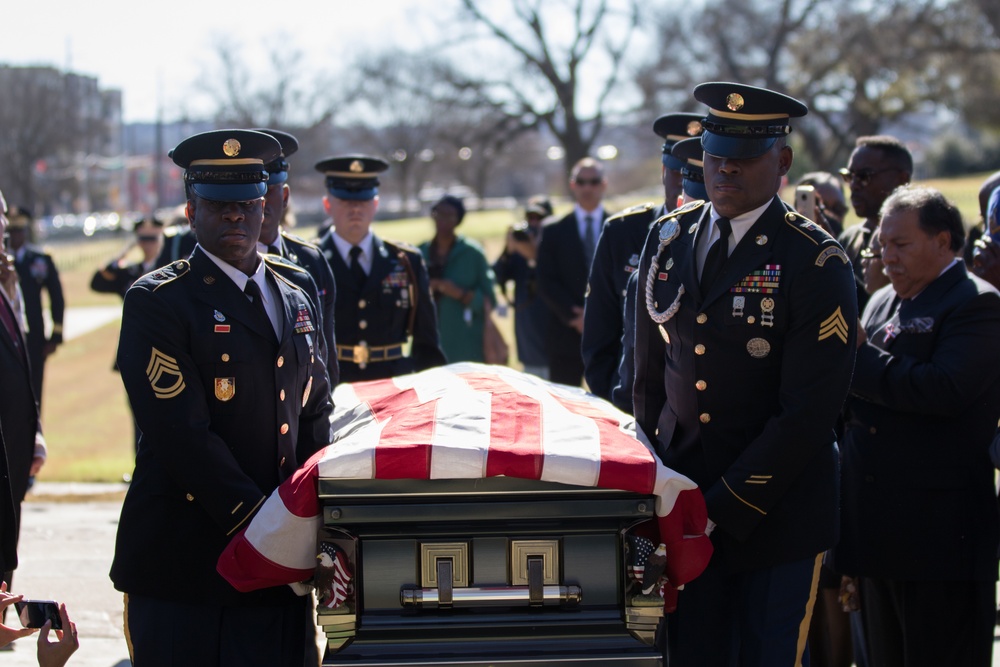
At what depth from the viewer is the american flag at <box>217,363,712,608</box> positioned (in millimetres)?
2777

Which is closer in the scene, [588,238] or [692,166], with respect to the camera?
[692,166]

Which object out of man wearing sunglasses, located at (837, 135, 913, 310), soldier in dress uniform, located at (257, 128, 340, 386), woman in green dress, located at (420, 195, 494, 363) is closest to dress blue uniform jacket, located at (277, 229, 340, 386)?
soldier in dress uniform, located at (257, 128, 340, 386)

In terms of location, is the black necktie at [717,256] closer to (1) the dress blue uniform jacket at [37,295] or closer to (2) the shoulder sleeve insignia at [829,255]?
(2) the shoulder sleeve insignia at [829,255]

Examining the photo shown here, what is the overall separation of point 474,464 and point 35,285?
765cm

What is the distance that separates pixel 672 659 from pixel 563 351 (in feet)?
16.9

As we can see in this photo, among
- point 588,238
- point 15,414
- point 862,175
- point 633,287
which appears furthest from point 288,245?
point 588,238

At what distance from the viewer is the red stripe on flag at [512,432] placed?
9.09ft

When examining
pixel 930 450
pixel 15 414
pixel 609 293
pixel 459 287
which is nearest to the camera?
pixel 930 450

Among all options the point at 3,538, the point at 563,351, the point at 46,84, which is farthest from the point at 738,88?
the point at 46,84

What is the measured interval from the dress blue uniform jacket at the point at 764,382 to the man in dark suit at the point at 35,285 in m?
6.81

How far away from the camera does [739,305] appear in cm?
319

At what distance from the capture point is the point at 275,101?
52.3 m

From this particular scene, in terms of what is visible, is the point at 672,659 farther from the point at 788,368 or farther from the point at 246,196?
the point at 246,196

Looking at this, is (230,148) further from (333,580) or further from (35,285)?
(35,285)
